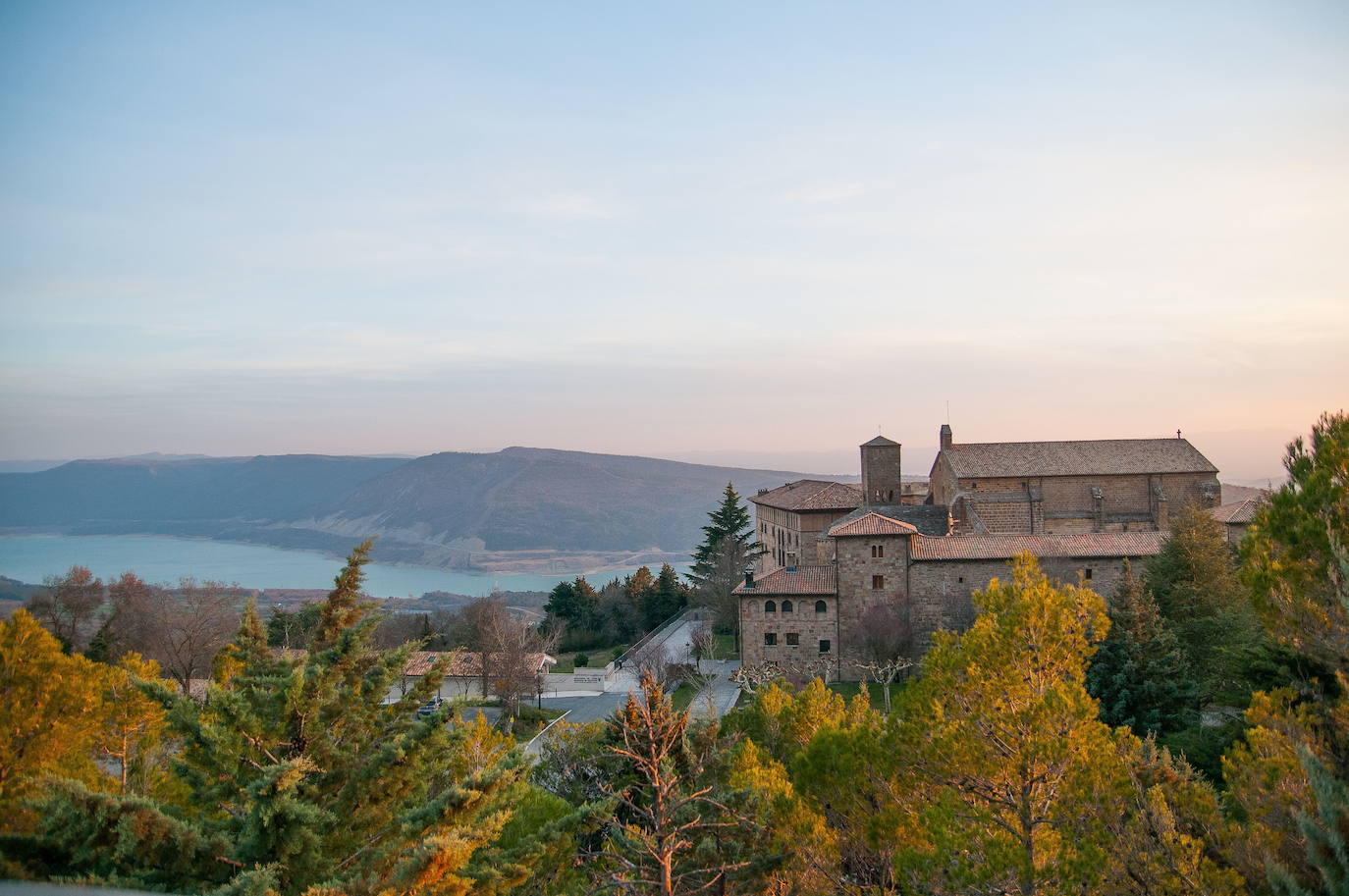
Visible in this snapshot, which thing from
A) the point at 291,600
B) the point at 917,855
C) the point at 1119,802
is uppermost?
the point at 1119,802

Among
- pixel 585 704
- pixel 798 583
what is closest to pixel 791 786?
pixel 798 583

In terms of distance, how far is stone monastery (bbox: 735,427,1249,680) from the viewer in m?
29.0

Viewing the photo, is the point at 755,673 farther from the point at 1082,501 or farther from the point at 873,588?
the point at 1082,501

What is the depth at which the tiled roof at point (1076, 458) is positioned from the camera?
122ft

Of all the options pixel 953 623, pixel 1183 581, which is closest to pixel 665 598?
pixel 953 623

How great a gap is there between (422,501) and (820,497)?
8843 centimetres

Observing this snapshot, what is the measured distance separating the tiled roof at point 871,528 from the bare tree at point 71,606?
85.8 ft

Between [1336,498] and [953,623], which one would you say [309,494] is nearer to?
[953,623]

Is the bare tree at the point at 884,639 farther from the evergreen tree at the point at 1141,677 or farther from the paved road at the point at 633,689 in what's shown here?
the evergreen tree at the point at 1141,677

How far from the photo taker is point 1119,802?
25.3 ft

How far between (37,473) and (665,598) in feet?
205

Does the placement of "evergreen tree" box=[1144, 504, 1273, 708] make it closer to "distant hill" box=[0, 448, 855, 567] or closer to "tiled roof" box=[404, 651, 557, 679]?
"tiled roof" box=[404, 651, 557, 679]

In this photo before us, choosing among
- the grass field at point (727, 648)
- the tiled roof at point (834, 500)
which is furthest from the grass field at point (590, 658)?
the tiled roof at point (834, 500)

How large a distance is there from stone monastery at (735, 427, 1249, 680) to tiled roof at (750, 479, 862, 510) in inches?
3.2
